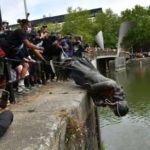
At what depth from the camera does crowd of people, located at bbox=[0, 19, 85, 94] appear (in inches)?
336

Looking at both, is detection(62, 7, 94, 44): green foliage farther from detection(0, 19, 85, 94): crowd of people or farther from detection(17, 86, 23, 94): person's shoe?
detection(17, 86, 23, 94): person's shoe

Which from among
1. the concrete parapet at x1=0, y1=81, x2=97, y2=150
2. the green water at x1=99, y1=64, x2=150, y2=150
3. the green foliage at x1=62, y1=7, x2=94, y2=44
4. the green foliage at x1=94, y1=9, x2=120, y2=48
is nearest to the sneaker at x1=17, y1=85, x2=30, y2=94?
the concrete parapet at x1=0, y1=81, x2=97, y2=150

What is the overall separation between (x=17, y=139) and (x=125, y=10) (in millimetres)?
90661

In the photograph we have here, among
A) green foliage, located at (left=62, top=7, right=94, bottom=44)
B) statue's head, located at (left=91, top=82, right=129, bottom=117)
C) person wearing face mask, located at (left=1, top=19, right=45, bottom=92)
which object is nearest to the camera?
person wearing face mask, located at (left=1, top=19, right=45, bottom=92)

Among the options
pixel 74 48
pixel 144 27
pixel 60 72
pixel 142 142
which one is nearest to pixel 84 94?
pixel 60 72

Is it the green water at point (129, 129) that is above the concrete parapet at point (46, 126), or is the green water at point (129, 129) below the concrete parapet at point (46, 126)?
below

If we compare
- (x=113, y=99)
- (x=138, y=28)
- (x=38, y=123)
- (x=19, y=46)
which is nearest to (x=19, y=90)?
(x=19, y=46)

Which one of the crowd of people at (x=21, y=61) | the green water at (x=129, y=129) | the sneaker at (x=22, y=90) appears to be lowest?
the green water at (x=129, y=129)

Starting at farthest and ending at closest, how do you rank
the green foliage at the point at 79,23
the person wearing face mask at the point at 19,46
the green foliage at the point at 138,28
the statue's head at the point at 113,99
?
1. the green foliage at the point at 138,28
2. the green foliage at the point at 79,23
3. the statue's head at the point at 113,99
4. the person wearing face mask at the point at 19,46

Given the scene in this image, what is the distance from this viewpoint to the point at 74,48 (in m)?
16.6

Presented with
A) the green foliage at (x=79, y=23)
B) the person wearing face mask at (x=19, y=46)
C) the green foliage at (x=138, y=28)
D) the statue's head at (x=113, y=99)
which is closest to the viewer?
the person wearing face mask at (x=19, y=46)

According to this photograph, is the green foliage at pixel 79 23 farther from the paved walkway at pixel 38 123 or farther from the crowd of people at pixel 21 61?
the paved walkway at pixel 38 123

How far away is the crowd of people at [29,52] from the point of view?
852 cm

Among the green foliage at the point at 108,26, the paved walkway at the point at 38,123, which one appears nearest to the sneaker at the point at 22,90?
the paved walkway at the point at 38,123
